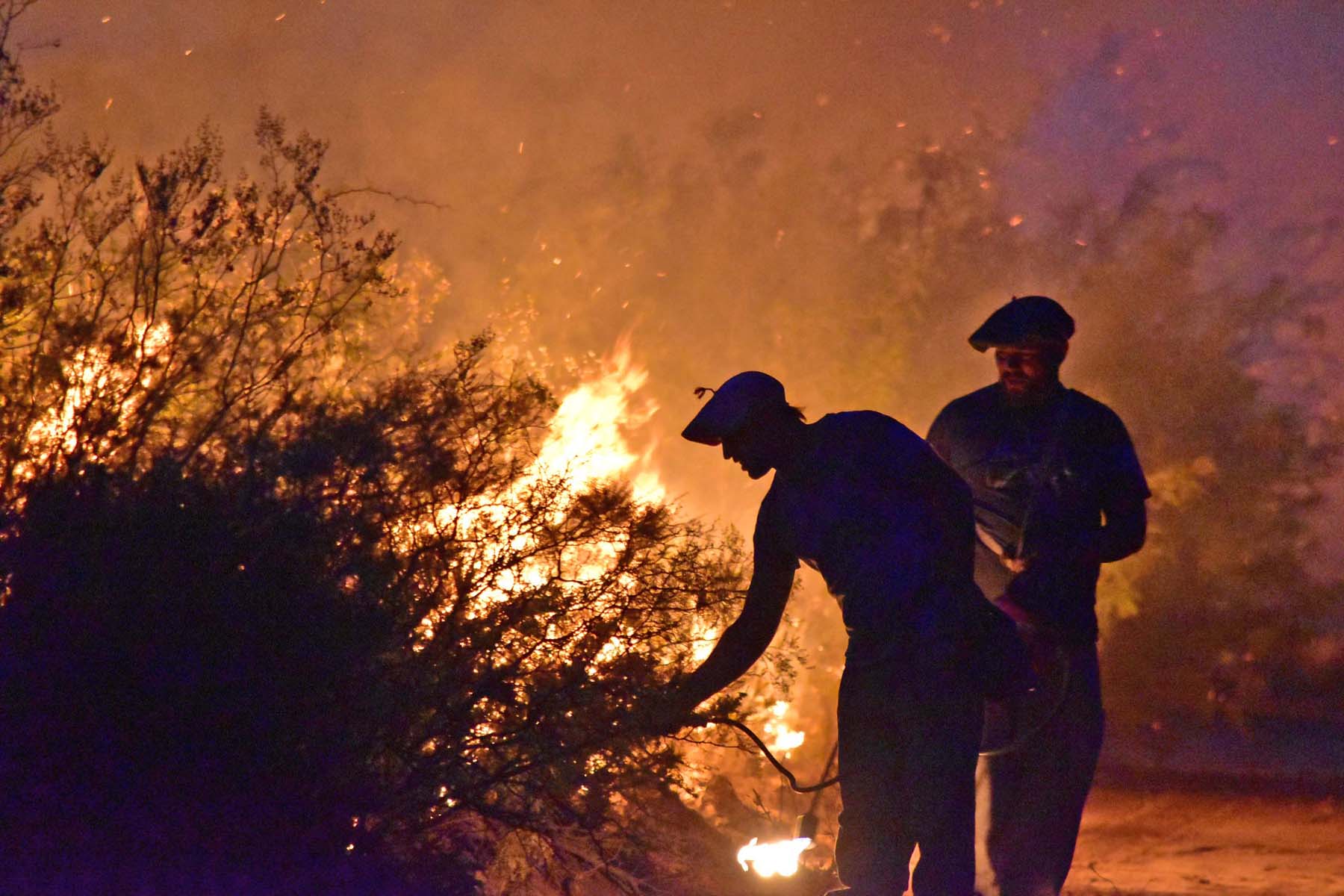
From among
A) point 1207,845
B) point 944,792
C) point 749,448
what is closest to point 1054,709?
point 944,792

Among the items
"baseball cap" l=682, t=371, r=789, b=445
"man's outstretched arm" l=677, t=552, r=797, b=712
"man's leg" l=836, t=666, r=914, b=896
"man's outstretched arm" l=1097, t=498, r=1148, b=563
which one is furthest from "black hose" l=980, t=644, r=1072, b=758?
"baseball cap" l=682, t=371, r=789, b=445

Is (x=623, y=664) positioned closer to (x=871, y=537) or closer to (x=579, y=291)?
(x=871, y=537)

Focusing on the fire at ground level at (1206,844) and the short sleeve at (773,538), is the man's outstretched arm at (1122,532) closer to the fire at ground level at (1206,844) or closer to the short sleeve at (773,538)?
the short sleeve at (773,538)

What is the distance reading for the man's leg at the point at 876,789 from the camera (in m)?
3.57

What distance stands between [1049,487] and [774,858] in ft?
4.86

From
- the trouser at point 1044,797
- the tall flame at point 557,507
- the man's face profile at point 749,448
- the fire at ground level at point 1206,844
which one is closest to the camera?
the man's face profile at point 749,448

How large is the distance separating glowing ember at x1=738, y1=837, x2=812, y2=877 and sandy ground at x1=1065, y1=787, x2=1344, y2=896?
579 cm

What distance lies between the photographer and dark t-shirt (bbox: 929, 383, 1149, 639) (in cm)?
420

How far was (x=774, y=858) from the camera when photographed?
4422 millimetres

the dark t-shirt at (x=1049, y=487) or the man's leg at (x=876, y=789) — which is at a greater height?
the dark t-shirt at (x=1049, y=487)

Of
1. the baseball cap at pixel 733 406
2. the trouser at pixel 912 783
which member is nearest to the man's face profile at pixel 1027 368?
the baseball cap at pixel 733 406

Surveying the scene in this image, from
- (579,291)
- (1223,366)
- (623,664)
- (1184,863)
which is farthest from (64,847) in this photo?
(1223,366)

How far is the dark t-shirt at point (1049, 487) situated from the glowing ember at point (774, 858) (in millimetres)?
1036

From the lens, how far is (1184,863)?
11.0 meters
